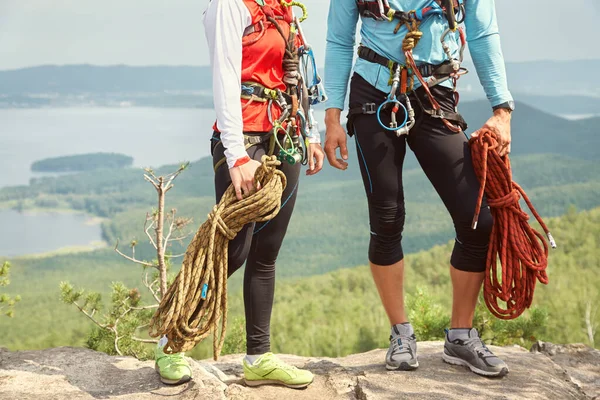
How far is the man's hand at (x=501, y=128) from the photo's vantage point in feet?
7.36

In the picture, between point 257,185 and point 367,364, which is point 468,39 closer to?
point 257,185

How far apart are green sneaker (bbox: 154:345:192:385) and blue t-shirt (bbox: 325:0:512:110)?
104cm

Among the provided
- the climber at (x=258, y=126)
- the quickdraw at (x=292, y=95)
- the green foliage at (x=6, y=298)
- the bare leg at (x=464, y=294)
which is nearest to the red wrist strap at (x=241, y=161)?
the climber at (x=258, y=126)

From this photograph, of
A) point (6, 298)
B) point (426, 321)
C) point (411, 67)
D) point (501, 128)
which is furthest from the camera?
point (426, 321)

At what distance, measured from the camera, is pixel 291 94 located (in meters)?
2.11

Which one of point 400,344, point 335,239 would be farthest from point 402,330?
point 335,239

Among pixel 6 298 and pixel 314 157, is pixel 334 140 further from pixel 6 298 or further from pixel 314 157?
pixel 6 298

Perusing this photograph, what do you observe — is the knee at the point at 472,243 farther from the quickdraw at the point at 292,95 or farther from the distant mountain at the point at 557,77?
the distant mountain at the point at 557,77

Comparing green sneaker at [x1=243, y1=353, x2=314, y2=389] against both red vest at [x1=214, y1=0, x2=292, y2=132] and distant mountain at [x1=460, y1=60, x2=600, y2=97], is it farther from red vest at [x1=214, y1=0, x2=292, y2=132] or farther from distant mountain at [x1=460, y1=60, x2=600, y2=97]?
distant mountain at [x1=460, y1=60, x2=600, y2=97]

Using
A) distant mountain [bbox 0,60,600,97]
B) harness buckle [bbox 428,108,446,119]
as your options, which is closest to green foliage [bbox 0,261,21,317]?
harness buckle [bbox 428,108,446,119]

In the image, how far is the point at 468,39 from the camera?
7.47ft

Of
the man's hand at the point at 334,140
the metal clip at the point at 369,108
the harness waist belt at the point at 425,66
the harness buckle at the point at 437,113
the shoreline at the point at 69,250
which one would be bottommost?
the shoreline at the point at 69,250

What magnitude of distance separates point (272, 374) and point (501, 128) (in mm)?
1141

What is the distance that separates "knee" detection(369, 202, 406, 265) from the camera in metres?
2.29
